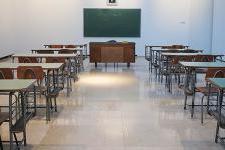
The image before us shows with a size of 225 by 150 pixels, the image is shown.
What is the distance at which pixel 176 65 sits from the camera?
25.4 feet

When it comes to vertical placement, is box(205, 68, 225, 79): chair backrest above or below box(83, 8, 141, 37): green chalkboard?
below

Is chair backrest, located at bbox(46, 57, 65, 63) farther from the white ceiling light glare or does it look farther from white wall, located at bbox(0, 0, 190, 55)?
Answer: the white ceiling light glare

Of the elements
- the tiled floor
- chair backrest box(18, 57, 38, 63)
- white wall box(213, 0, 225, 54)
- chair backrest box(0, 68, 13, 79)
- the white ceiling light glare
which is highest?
the white ceiling light glare

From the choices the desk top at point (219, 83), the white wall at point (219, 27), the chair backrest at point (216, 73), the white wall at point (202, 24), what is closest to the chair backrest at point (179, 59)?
the chair backrest at point (216, 73)

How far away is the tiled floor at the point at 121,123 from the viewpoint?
4.32m

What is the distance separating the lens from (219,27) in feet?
39.8

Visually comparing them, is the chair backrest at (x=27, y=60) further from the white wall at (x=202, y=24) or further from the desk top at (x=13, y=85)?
the white wall at (x=202, y=24)

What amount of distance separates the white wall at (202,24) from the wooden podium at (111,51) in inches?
123

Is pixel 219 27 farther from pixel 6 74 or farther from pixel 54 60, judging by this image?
pixel 6 74

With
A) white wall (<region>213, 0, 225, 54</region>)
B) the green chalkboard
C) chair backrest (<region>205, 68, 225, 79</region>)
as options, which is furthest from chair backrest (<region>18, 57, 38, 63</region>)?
the green chalkboard

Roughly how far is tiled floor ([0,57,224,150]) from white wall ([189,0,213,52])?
19.7 ft

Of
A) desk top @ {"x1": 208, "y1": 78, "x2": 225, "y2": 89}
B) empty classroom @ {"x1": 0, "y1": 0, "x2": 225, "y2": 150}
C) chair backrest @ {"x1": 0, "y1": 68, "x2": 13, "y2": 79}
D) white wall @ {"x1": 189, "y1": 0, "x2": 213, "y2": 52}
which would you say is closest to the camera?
desk top @ {"x1": 208, "y1": 78, "x2": 225, "y2": 89}

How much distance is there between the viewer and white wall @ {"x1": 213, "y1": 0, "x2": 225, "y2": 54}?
11.7 metres

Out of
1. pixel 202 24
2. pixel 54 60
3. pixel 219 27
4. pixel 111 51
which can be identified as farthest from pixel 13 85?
pixel 202 24
